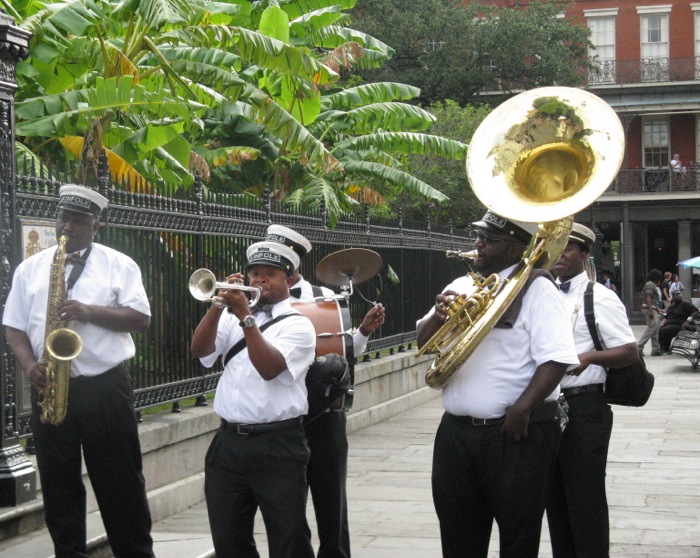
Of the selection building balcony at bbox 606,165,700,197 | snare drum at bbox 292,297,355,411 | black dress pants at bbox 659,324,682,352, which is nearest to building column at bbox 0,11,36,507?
snare drum at bbox 292,297,355,411

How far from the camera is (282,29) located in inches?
555

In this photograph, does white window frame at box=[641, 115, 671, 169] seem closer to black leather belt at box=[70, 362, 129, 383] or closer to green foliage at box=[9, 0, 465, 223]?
green foliage at box=[9, 0, 465, 223]

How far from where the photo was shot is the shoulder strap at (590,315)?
19.0 feet

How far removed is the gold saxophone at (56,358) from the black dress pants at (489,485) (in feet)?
5.62

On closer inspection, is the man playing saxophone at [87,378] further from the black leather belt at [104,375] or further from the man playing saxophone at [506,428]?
the man playing saxophone at [506,428]

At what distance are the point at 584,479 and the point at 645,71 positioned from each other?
39.3 meters

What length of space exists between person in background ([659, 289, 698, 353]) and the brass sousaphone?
17390 millimetres

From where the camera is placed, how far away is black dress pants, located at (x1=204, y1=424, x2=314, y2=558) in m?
4.84

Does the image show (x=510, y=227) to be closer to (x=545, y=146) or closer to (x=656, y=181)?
(x=545, y=146)

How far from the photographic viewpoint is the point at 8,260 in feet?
21.1

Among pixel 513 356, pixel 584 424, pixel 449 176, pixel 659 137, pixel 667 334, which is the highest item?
pixel 659 137

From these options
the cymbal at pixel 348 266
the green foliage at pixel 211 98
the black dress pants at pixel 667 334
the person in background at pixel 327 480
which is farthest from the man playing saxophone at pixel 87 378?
the black dress pants at pixel 667 334

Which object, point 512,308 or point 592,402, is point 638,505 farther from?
point 512,308

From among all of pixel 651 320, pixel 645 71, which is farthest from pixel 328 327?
pixel 645 71
